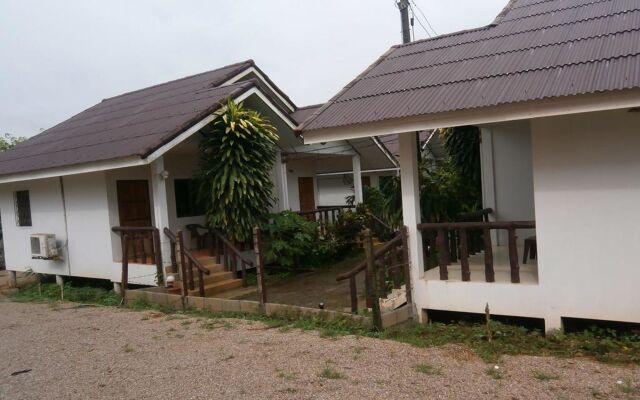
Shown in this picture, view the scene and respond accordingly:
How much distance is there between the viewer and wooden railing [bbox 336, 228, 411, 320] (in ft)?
21.0

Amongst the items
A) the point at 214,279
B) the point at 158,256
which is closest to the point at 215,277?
the point at 214,279

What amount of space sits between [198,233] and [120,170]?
2.16m

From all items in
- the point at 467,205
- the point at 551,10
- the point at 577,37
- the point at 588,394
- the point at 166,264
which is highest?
the point at 551,10

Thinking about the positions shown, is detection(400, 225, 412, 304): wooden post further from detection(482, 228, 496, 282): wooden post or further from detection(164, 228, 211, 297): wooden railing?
detection(164, 228, 211, 297): wooden railing

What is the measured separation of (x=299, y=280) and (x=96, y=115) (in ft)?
25.8

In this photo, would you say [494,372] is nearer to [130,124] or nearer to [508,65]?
[508,65]

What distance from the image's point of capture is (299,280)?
1054cm

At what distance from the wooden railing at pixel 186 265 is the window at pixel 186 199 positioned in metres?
2.35

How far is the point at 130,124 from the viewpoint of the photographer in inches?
443

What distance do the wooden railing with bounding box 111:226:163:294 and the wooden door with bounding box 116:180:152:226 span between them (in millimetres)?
700

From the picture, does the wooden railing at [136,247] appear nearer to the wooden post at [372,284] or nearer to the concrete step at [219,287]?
the concrete step at [219,287]

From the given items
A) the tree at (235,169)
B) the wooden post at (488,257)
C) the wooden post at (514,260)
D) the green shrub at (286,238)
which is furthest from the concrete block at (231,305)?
the wooden post at (514,260)

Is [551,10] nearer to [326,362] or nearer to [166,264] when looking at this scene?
[326,362]

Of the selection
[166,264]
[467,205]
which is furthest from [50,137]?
[467,205]
